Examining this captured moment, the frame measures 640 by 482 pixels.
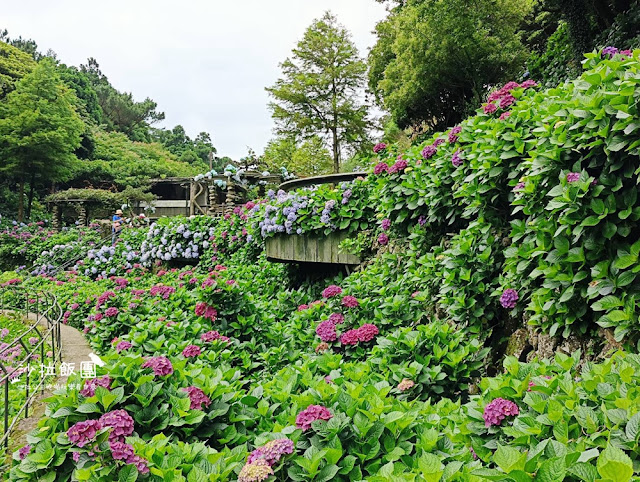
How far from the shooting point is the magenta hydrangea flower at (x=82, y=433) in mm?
1388

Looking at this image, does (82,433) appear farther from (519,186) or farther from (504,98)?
(504,98)

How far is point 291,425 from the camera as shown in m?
1.54

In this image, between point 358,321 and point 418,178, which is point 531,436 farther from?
point 418,178

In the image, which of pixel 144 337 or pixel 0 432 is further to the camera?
pixel 0 432

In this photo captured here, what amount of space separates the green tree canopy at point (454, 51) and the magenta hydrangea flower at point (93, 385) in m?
10.9

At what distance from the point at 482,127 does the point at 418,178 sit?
0.70m

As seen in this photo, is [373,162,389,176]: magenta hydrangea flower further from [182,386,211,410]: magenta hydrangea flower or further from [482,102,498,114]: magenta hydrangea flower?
[182,386,211,410]: magenta hydrangea flower

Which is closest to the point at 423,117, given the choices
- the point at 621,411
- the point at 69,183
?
the point at 621,411

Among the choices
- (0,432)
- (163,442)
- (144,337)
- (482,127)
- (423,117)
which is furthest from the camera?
(423,117)

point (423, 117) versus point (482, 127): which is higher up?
point (423, 117)

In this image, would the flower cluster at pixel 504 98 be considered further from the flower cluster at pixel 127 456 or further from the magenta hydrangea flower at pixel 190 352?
the flower cluster at pixel 127 456

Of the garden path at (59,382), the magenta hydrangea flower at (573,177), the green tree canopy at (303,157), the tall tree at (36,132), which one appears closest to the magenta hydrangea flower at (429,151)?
the magenta hydrangea flower at (573,177)

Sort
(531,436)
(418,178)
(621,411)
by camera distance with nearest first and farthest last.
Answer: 1. (621,411)
2. (531,436)
3. (418,178)

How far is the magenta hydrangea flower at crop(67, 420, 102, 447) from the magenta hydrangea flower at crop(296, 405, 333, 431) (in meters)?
0.67
